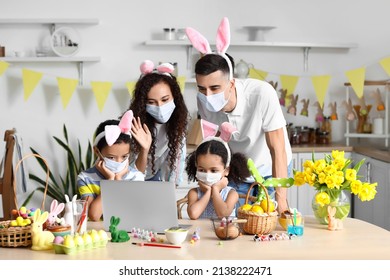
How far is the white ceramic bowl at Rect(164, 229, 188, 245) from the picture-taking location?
2.41 metres

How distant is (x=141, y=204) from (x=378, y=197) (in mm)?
2855

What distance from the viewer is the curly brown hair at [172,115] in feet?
10.5

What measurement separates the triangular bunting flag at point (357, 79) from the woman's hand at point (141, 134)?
2625 mm

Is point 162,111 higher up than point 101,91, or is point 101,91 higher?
point 101,91

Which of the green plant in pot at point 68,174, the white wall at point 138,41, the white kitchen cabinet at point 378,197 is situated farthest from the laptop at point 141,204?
the white wall at point 138,41

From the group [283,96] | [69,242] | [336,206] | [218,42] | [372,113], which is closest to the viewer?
[69,242]

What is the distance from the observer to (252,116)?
3.33 meters

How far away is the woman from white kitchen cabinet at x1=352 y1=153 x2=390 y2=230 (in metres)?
1.98

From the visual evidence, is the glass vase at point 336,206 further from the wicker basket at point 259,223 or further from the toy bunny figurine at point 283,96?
the toy bunny figurine at point 283,96

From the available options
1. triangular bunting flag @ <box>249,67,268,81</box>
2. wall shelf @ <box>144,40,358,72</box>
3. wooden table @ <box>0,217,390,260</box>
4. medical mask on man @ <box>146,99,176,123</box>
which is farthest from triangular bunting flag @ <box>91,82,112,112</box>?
wooden table @ <box>0,217,390,260</box>

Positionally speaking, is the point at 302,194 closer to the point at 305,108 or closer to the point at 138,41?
the point at 305,108

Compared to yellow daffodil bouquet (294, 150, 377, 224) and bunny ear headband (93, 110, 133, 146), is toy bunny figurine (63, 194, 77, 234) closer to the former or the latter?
bunny ear headband (93, 110, 133, 146)

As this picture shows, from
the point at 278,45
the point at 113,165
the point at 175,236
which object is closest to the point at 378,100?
the point at 278,45

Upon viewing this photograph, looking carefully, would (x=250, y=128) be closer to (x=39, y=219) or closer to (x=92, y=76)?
(x=39, y=219)
